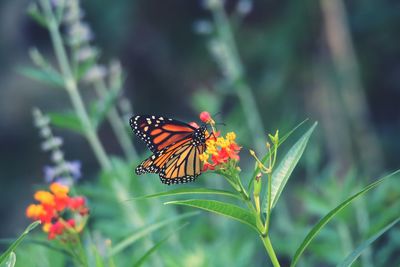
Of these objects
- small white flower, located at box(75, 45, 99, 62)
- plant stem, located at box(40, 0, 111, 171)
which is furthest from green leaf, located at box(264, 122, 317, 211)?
small white flower, located at box(75, 45, 99, 62)

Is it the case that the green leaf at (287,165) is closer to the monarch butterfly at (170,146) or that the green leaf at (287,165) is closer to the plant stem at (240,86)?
the monarch butterfly at (170,146)

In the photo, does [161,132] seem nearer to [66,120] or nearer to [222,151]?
[222,151]

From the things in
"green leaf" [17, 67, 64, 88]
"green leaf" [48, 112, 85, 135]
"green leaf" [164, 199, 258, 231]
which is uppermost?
"green leaf" [17, 67, 64, 88]

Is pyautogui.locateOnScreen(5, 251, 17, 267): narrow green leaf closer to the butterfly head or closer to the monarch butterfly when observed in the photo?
the monarch butterfly

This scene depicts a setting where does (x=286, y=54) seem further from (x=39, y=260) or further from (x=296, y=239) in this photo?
(x=39, y=260)

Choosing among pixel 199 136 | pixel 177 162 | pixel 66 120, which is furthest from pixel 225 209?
pixel 66 120

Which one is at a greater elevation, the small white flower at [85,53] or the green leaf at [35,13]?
the green leaf at [35,13]

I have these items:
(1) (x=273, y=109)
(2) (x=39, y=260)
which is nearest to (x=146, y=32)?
(1) (x=273, y=109)

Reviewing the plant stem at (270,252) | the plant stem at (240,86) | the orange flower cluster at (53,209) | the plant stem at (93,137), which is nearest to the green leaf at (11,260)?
the orange flower cluster at (53,209)
